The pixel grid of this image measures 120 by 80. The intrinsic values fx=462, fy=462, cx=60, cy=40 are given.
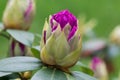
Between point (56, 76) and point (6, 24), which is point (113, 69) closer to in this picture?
point (6, 24)

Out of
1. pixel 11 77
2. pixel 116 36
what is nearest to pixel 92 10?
pixel 116 36

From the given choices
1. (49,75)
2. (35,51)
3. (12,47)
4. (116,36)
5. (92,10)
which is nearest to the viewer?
(49,75)

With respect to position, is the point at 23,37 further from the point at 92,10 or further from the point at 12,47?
the point at 92,10

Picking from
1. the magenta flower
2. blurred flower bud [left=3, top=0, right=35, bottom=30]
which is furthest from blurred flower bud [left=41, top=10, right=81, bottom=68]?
blurred flower bud [left=3, top=0, right=35, bottom=30]

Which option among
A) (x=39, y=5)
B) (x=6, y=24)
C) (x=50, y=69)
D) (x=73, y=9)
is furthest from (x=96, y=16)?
(x=50, y=69)

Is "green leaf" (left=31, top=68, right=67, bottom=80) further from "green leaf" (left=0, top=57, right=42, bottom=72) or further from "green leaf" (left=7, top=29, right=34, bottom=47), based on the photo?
"green leaf" (left=7, top=29, right=34, bottom=47)

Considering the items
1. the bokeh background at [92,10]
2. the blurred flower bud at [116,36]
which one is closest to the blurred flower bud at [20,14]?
the blurred flower bud at [116,36]
